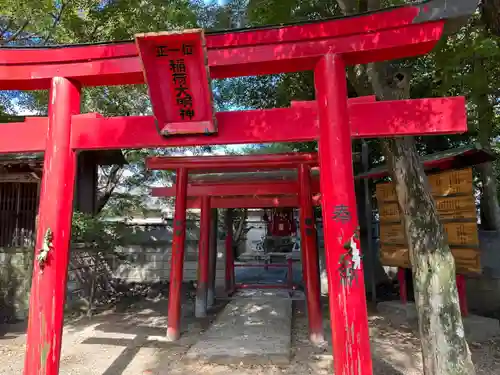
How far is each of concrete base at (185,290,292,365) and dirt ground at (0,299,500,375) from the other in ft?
0.57

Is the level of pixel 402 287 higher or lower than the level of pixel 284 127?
lower

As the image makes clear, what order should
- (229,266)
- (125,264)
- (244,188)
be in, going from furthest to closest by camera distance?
(125,264) < (229,266) < (244,188)

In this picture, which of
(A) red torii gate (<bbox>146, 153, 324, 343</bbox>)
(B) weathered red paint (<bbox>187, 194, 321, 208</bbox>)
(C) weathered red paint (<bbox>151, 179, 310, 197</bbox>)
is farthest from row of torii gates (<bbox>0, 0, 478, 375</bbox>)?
(B) weathered red paint (<bbox>187, 194, 321, 208</bbox>)

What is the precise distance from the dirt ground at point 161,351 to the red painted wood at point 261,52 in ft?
13.2

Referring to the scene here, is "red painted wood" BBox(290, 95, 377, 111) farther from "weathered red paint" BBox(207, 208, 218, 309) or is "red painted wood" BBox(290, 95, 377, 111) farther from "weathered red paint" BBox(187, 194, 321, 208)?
"weathered red paint" BBox(207, 208, 218, 309)

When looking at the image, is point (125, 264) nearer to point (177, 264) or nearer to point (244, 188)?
point (244, 188)

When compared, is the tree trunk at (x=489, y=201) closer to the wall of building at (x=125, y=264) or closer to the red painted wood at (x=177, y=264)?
the red painted wood at (x=177, y=264)

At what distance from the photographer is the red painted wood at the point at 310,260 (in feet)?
23.8

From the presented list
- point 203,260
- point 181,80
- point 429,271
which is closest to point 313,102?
point 181,80

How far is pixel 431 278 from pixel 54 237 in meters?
3.97

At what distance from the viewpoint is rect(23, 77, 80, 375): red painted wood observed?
415 cm

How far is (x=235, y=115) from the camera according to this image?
14.1 ft

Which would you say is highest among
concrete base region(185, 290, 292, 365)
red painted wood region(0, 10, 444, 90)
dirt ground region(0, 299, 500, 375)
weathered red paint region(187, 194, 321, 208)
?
red painted wood region(0, 10, 444, 90)

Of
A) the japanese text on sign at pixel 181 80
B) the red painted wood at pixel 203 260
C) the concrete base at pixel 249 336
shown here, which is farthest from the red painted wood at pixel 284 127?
the red painted wood at pixel 203 260
